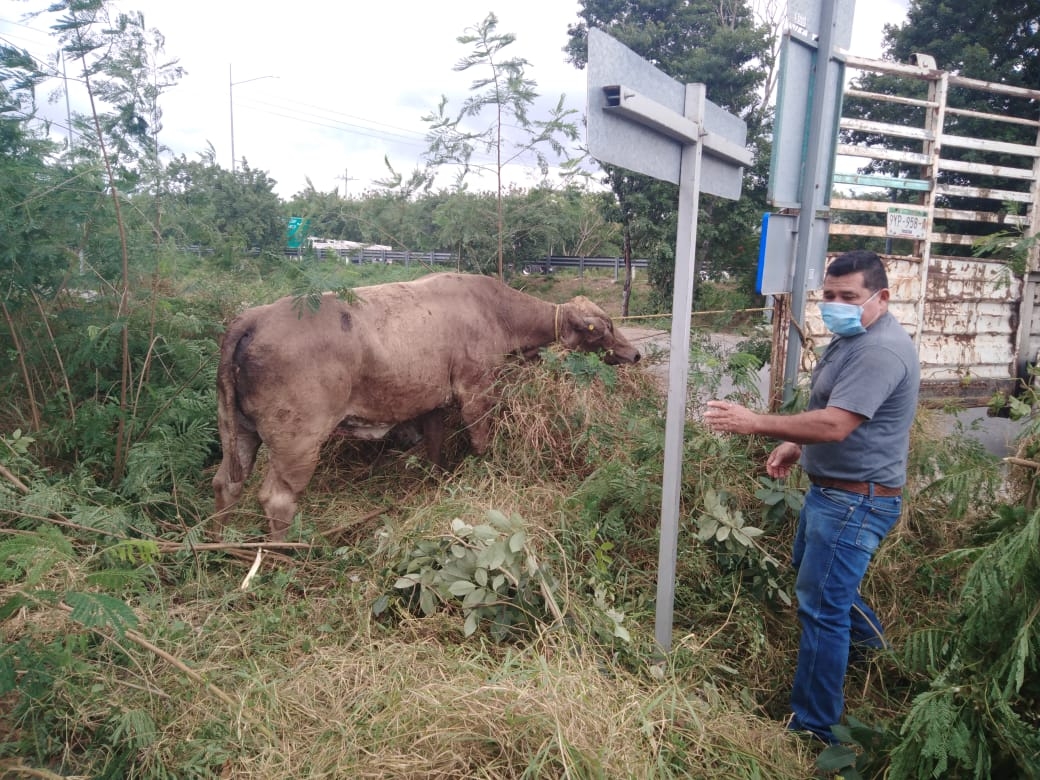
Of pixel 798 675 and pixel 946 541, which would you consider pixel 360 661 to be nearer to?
pixel 798 675

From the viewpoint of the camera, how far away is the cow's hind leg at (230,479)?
15.5 ft

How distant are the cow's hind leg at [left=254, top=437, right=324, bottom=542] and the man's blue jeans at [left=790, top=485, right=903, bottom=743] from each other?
119 inches

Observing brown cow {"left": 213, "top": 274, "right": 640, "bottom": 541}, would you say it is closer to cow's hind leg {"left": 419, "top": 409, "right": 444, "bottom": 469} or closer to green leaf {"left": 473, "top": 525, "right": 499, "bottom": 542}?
cow's hind leg {"left": 419, "top": 409, "right": 444, "bottom": 469}

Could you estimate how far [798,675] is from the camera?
10.3 feet

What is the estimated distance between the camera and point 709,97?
57.0 feet

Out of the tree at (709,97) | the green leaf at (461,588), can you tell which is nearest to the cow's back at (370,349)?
the green leaf at (461,588)

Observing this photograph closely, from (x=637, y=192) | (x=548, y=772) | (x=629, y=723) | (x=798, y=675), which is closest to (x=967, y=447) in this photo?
(x=798, y=675)

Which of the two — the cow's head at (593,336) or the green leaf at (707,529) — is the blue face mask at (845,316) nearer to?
the green leaf at (707,529)

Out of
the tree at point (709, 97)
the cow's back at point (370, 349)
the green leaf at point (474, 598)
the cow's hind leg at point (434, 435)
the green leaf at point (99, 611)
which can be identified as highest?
the tree at point (709, 97)

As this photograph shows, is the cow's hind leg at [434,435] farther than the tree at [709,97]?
No

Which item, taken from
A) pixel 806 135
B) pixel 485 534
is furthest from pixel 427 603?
pixel 806 135

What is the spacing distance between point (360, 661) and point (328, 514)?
2041 mm

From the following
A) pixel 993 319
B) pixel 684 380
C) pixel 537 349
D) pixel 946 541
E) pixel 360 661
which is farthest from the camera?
pixel 993 319

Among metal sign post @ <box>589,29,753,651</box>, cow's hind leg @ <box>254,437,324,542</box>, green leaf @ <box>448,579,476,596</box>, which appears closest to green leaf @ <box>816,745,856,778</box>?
metal sign post @ <box>589,29,753,651</box>
